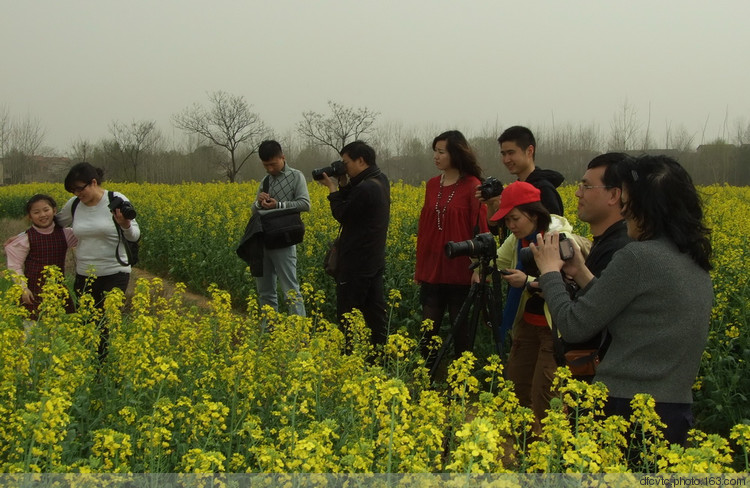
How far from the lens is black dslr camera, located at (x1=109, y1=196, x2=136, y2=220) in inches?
189

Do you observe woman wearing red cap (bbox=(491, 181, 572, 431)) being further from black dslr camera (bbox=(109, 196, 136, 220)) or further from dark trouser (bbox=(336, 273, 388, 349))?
black dslr camera (bbox=(109, 196, 136, 220))

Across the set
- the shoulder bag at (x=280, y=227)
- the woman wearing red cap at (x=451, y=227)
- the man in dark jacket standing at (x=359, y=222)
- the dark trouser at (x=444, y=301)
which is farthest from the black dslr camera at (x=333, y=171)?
the dark trouser at (x=444, y=301)

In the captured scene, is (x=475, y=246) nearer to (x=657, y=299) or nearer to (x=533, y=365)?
(x=533, y=365)

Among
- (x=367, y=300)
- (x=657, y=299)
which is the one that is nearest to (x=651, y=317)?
(x=657, y=299)

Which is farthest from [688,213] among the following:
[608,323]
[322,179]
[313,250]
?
[313,250]

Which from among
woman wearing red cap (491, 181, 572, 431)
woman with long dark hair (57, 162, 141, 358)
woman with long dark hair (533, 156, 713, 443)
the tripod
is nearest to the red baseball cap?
woman wearing red cap (491, 181, 572, 431)

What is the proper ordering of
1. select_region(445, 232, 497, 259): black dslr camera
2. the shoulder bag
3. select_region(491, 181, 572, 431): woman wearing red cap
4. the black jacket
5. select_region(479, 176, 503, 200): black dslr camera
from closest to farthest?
select_region(491, 181, 572, 431): woman wearing red cap → select_region(445, 232, 497, 259): black dslr camera → select_region(479, 176, 503, 200): black dslr camera → the black jacket → the shoulder bag

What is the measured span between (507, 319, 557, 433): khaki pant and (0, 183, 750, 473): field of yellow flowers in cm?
15

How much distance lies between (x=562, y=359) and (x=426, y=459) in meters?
1.09

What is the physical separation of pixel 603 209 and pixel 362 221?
2.51 m

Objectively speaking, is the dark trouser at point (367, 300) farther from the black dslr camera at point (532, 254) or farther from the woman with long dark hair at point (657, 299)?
the woman with long dark hair at point (657, 299)

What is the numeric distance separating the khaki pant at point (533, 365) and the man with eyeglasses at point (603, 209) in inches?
15.8

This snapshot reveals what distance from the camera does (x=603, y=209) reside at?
9.97ft

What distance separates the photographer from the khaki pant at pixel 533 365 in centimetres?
342
